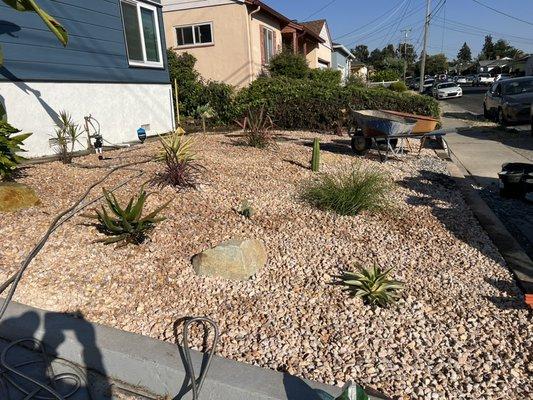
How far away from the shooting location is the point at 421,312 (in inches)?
121

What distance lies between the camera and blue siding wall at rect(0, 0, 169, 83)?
7.29 m

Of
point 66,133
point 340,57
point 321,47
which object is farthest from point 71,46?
point 340,57

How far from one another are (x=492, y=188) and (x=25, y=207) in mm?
6953

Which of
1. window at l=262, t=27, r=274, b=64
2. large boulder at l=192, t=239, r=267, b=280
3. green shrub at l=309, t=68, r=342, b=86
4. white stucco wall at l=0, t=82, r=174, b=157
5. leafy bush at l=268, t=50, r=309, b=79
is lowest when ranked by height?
large boulder at l=192, t=239, r=267, b=280

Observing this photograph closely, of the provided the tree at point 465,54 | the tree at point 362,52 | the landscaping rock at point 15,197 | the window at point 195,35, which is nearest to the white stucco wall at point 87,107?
the landscaping rock at point 15,197

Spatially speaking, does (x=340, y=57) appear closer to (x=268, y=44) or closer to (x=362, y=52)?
(x=268, y=44)

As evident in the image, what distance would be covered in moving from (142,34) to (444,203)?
883cm

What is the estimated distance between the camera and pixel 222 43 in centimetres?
1741

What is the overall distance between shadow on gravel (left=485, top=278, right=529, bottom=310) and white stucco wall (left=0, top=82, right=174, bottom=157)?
303 inches

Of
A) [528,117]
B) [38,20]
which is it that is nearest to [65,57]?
[38,20]

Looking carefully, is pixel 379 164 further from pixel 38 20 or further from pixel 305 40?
pixel 305 40

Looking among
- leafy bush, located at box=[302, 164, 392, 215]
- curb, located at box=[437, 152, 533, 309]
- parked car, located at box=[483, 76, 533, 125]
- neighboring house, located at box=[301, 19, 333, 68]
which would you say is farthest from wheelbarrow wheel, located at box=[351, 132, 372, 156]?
neighboring house, located at box=[301, 19, 333, 68]

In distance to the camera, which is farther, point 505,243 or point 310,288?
point 505,243

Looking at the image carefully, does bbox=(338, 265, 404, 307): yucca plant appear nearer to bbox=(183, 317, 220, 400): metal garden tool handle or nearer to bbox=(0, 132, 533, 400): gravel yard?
bbox=(0, 132, 533, 400): gravel yard
